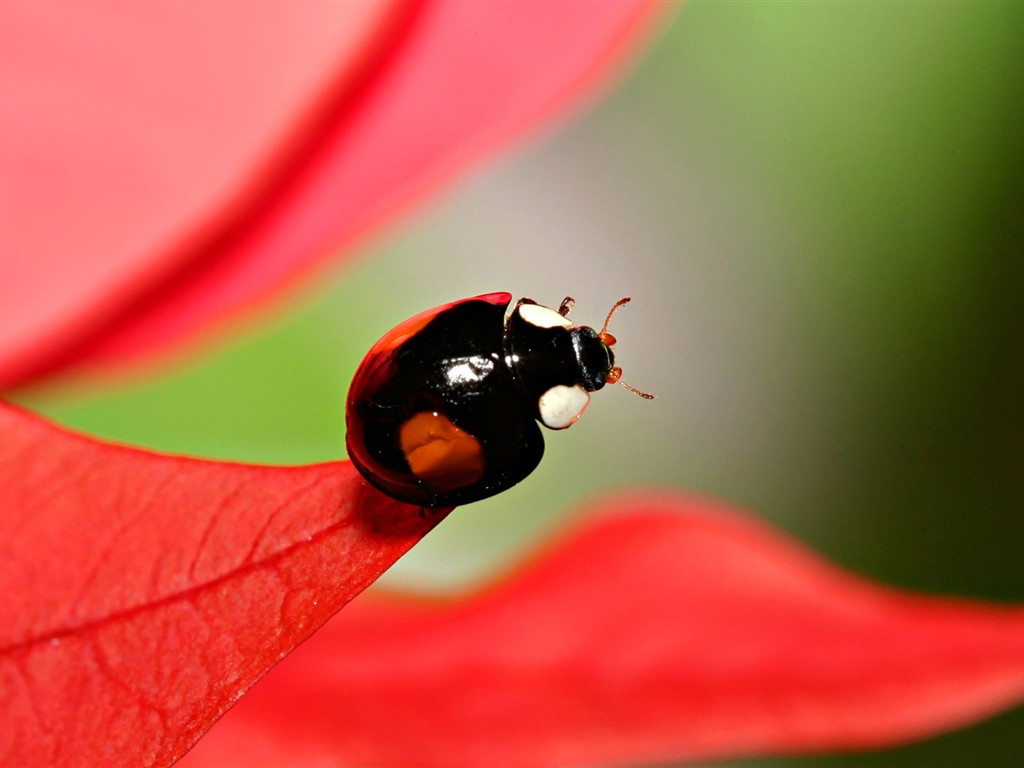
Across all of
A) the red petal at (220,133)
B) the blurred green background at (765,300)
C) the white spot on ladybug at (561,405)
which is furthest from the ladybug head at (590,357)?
the blurred green background at (765,300)

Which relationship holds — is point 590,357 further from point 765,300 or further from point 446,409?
point 765,300

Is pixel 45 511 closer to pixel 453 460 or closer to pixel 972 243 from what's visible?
pixel 453 460

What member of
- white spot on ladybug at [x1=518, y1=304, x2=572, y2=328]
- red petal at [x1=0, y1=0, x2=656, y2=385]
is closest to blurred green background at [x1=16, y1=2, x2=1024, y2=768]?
red petal at [x1=0, y1=0, x2=656, y2=385]

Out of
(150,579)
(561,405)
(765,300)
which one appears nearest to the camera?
(150,579)

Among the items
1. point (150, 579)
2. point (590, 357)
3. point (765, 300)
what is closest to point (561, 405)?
point (590, 357)

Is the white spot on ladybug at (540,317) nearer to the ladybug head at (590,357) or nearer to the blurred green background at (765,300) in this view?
the ladybug head at (590,357)

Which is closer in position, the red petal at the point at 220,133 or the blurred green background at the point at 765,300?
the red petal at the point at 220,133

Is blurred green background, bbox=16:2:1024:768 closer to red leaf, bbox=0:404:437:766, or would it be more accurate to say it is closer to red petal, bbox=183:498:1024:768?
red petal, bbox=183:498:1024:768
